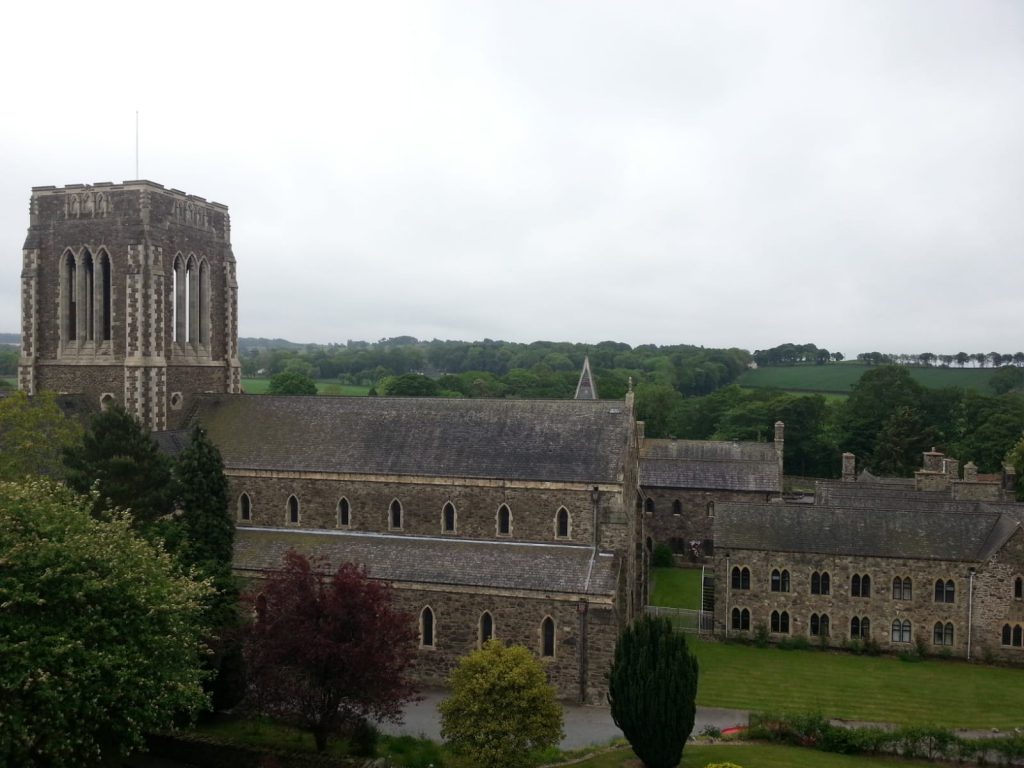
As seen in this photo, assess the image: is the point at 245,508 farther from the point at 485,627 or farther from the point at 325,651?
the point at 325,651

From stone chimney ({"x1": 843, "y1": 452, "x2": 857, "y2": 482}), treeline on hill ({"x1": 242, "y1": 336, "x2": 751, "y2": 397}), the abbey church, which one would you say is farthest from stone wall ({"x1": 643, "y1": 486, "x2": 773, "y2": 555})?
treeline on hill ({"x1": 242, "y1": 336, "x2": 751, "y2": 397})

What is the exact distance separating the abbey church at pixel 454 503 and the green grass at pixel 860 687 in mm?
1919

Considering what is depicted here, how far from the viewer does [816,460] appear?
82312 mm

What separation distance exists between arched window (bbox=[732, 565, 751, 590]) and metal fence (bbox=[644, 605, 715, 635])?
1893 mm

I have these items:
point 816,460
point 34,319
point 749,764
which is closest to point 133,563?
point 749,764

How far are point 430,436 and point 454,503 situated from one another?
314 cm

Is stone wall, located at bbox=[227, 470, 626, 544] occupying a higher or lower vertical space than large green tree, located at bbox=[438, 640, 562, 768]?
higher

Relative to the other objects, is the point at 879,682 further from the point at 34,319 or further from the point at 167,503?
the point at 34,319

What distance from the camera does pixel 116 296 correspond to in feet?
117

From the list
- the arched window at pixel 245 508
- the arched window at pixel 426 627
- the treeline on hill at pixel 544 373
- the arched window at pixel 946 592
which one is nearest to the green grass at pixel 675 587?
the arched window at pixel 946 592

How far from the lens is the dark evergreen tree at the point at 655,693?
21.5m

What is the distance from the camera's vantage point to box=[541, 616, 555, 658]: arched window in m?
28.1

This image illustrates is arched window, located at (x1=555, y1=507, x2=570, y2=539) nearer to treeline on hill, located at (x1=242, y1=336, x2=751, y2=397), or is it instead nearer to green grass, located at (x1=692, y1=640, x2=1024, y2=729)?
green grass, located at (x1=692, y1=640, x2=1024, y2=729)

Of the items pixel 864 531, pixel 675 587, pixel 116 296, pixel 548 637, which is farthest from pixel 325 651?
pixel 675 587
